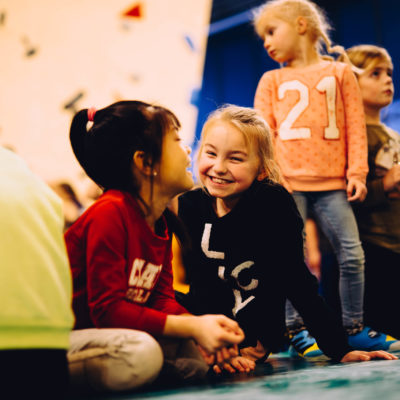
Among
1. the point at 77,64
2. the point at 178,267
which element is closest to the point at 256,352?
the point at 178,267

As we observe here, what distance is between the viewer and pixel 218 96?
521 centimetres

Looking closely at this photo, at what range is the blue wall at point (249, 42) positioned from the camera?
14.0ft

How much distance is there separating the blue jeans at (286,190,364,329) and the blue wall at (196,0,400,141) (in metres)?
2.73

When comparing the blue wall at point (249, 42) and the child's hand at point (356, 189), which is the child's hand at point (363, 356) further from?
the blue wall at point (249, 42)

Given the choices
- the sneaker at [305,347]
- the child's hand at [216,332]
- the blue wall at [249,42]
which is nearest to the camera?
the child's hand at [216,332]

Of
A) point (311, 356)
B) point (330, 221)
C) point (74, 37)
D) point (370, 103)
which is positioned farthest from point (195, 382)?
point (74, 37)

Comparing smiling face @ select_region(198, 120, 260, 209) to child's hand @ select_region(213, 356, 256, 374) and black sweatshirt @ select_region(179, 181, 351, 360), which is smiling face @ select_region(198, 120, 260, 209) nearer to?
black sweatshirt @ select_region(179, 181, 351, 360)

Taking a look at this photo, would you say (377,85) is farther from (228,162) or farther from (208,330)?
(208,330)

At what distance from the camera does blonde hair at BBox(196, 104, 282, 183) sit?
4.89 feet

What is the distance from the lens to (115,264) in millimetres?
1027

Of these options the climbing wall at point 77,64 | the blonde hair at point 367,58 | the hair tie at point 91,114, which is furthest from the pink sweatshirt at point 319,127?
the climbing wall at point 77,64

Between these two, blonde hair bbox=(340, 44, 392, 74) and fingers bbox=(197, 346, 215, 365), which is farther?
blonde hair bbox=(340, 44, 392, 74)

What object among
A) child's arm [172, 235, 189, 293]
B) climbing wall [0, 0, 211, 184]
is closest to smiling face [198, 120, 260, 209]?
child's arm [172, 235, 189, 293]

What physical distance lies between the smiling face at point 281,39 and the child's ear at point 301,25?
16 millimetres
